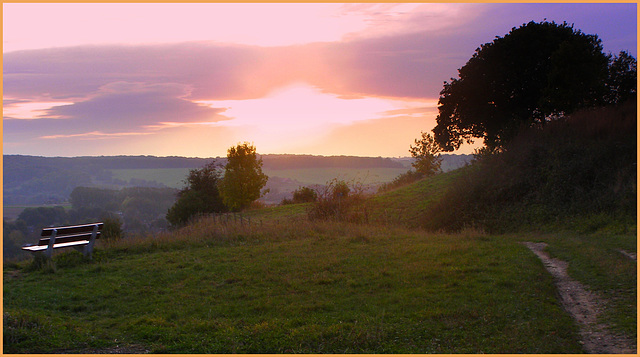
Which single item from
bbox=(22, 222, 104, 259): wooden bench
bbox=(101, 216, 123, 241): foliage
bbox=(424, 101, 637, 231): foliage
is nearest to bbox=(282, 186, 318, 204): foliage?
bbox=(424, 101, 637, 231): foliage

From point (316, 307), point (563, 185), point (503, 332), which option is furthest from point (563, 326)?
point (563, 185)

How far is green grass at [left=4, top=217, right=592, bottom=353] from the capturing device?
6.22 metres

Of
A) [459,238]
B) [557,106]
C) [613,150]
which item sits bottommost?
[459,238]

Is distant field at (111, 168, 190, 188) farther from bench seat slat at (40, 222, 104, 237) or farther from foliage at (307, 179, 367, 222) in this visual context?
bench seat slat at (40, 222, 104, 237)

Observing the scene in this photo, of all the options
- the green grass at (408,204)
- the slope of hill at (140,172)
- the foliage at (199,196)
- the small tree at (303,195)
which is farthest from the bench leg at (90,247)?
the small tree at (303,195)

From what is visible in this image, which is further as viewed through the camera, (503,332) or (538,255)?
(538,255)

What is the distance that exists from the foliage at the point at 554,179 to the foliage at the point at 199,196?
29681 millimetres

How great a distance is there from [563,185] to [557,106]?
7.34 meters

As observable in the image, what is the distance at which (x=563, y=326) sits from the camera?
22.1 ft

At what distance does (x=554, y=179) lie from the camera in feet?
79.0

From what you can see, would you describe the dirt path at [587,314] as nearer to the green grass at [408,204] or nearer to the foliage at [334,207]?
the foliage at [334,207]

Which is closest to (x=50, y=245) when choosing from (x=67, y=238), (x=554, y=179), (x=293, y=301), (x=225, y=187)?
(x=67, y=238)

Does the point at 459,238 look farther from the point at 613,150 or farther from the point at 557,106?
the point at 557,106

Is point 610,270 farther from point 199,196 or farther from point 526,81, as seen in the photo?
point 199,196
